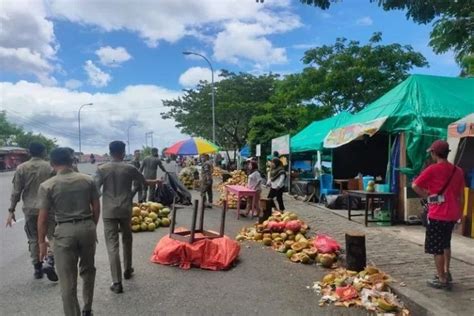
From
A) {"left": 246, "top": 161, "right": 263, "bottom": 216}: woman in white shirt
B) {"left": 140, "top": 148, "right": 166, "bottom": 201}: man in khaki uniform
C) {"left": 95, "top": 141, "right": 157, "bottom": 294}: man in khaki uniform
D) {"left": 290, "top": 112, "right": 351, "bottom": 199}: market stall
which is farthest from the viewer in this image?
{"left": 290, "top": 112, "right": 351, "bottom": 199}: market stall

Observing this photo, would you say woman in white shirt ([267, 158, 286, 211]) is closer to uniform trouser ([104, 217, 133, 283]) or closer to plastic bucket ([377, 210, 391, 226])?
plastic bucket ([377, 210, 391, 226])

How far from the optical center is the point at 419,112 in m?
11.4

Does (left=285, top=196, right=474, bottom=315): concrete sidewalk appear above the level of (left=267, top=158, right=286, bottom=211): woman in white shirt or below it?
below

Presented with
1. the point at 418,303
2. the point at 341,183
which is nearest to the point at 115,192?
the point at 418,303

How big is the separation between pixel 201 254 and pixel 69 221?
10.5 ft

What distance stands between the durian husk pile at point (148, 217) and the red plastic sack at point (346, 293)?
6.03m

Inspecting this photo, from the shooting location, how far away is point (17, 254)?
838 cm

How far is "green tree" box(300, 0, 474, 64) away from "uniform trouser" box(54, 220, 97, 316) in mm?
3361

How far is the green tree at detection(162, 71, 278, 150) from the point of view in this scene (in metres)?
42.6

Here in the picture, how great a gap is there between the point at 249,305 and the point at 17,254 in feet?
16.0

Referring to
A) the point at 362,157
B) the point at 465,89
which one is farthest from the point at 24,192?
the point at 362,157

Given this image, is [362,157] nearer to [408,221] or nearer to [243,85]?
A: [408,221]

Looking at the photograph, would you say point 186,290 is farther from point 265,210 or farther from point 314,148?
point 314,148

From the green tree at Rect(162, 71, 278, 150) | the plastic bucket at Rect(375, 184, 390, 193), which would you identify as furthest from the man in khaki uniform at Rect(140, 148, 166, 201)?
the green tree at Rect(162, 71, 278, 150)
